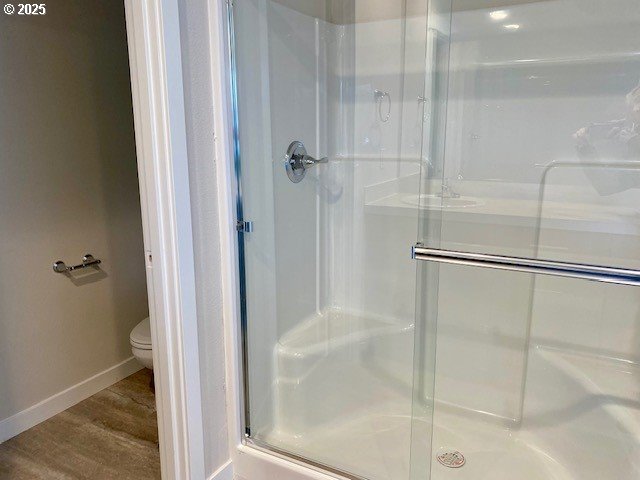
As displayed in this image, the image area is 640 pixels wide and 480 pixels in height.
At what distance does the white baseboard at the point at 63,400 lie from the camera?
6.72ft

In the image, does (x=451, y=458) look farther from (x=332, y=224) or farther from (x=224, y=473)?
(x=332, y=224)

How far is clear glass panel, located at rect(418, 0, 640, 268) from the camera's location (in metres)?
1.75

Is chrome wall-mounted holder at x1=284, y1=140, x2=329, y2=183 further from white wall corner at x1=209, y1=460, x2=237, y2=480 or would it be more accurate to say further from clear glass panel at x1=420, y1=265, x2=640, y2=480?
white wall corner at x1=209, y1=460, x2=237, y2=480

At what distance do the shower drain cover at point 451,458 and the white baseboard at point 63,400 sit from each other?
1.73 meters

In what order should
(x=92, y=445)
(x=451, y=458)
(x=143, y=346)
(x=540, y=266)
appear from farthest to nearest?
(x=143, y=346) < (x=92, y=445) < (x=451, y=458) < (x=540, y=266)

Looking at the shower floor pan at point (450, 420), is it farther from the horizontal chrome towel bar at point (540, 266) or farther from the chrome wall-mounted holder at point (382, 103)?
the chrome wall-mounted holder at point (382, 103)

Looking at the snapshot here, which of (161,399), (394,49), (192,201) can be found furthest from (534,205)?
(161,399)

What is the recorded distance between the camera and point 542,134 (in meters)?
1.92

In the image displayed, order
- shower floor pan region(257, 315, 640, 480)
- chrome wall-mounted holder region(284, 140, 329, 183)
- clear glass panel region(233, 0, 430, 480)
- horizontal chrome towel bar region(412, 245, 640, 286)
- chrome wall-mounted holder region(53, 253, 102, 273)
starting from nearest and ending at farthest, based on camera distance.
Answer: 1. horizontal chrome towel bar region(412, 245, 640, 286)
2. shower floor pan region(257, 315, 640, 480)
3. clear glass panel region(233, 0, 430, 480)
4. chrome wall-mounted holder region(284, 140, 329, 183)
5. chrome wall-mounted holder region(53, 253, 102, 273)

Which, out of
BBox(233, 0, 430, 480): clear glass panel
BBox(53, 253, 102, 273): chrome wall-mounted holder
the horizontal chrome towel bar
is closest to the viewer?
the horizontal chrome towel bar

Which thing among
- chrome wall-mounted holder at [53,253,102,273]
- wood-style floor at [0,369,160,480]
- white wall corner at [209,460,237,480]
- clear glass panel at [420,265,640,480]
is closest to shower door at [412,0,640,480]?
clear glass panel at [420,265,640,480]

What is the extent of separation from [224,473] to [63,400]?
1.03 metres

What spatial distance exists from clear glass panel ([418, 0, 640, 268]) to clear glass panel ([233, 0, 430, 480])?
0.24 meters

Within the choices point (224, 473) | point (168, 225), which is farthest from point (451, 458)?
point (168, 225)
